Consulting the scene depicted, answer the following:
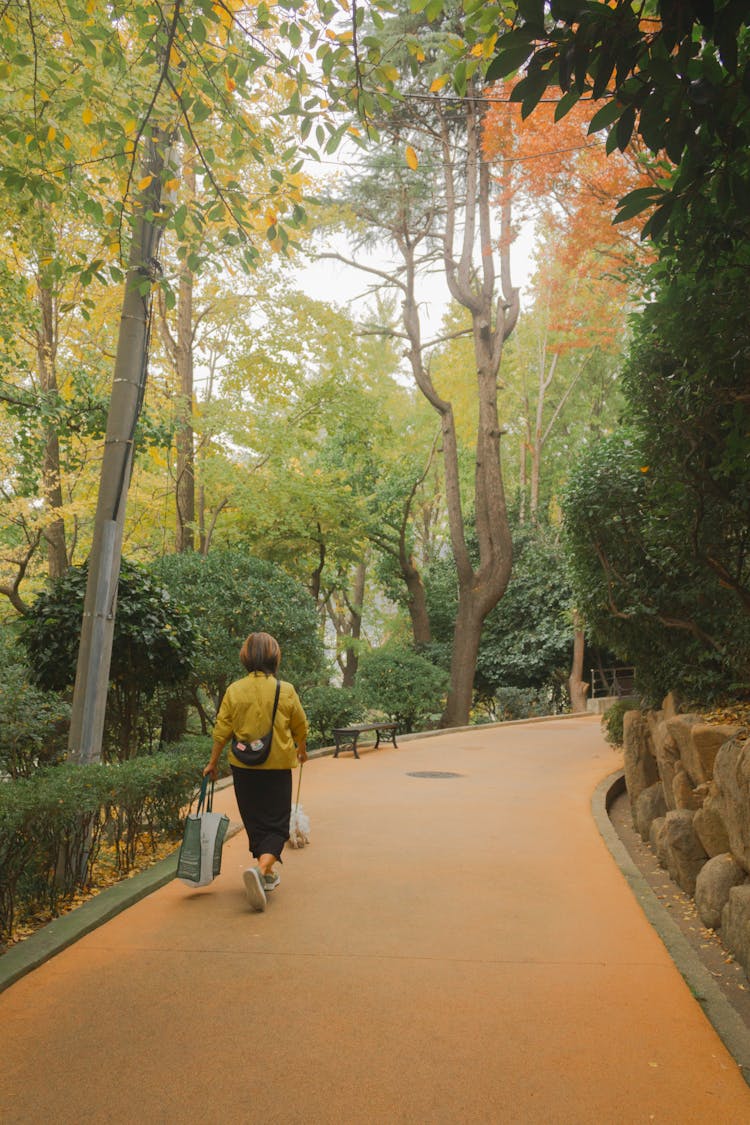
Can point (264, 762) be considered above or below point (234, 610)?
below

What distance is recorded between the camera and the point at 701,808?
581cm

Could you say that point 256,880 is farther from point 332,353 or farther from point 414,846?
point 332,353

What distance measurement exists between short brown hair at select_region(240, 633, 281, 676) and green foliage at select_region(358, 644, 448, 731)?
11.8 meters

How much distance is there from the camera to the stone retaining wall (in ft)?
15.3

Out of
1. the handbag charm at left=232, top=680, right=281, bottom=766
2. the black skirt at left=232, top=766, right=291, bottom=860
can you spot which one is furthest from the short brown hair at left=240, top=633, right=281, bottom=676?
the black skirt at left=232, top=766, right=291, bottom=860

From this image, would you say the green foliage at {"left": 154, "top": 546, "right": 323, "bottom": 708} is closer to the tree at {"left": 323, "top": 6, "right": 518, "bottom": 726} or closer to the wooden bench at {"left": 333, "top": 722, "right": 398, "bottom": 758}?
the wooden bench at {"left": 333, "top": 722, "right": 398, "bottom": 758}

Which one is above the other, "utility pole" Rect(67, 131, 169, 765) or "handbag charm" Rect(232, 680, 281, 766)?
"utility pole" Rect(67, 131, 169, 765)

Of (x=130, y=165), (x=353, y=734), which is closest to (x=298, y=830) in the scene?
(x=130, y=165)

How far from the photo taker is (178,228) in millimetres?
4922

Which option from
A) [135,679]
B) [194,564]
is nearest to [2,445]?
[194,564]

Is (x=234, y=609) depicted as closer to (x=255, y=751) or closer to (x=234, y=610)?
(x=234, y=610)

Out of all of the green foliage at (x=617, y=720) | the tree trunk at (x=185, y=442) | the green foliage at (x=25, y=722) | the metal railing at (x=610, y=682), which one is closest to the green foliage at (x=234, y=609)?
the green foliage at (x=25, y=722)

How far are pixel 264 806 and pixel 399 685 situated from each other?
1234 centimetres

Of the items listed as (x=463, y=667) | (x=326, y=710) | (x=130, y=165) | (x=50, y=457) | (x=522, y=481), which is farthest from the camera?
(x=522, y=481)
